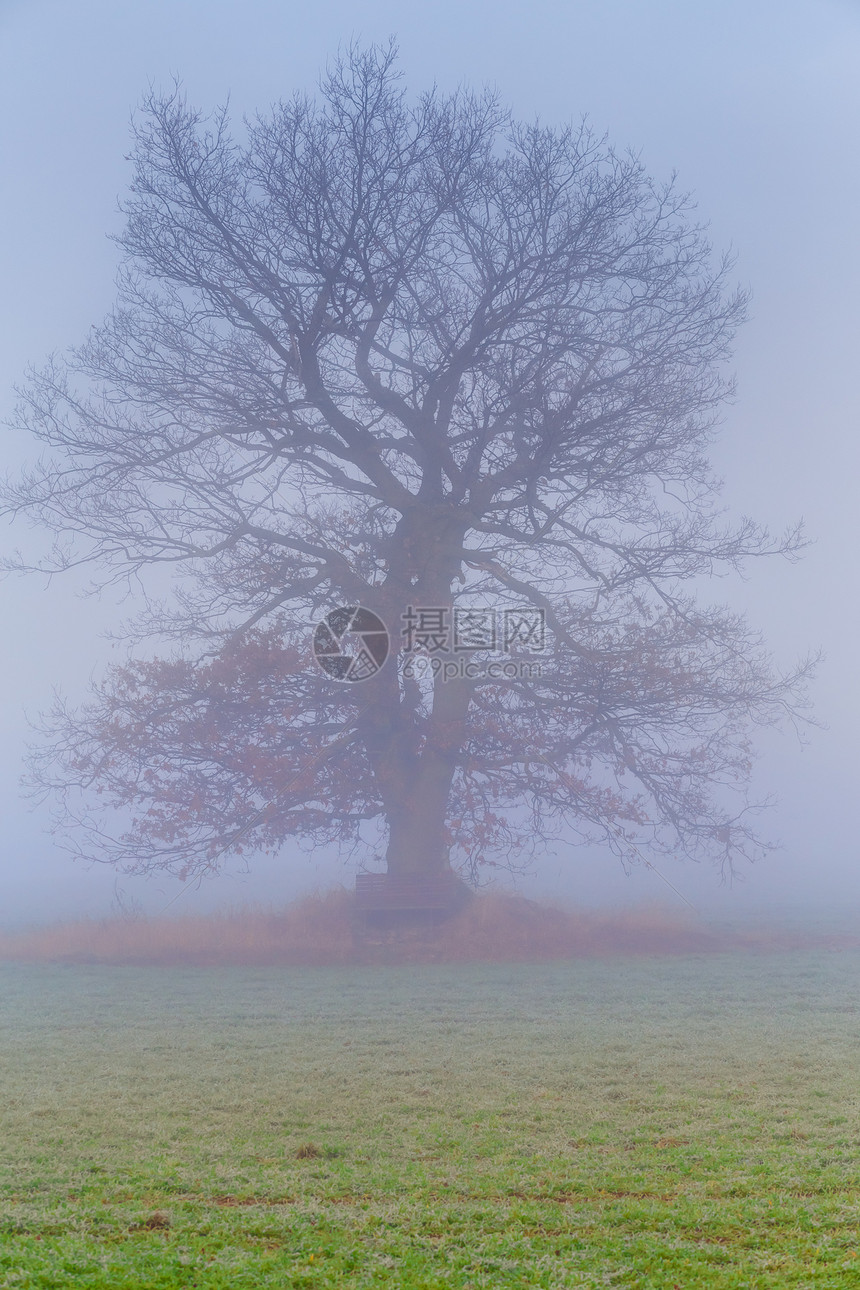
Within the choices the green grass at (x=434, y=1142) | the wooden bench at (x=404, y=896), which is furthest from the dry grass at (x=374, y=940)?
the green grass at (x=434, y=1142)

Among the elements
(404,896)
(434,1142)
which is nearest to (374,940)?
(404,896)

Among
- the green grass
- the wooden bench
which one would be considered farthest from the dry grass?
the green grass

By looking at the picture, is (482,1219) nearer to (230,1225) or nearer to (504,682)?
(230,1225)

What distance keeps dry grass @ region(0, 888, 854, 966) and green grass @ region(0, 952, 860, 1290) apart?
215 cm

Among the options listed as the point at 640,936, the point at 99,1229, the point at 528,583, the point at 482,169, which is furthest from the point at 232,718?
the point at 99,1229

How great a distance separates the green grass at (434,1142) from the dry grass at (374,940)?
2145 millimetres

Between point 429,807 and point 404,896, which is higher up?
point 429,807

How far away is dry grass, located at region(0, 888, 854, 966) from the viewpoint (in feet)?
30.4

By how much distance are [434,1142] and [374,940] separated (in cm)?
568

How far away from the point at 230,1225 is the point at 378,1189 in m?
0.53

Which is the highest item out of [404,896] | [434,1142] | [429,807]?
[429,807]

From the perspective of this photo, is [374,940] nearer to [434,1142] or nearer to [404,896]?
[404,896]

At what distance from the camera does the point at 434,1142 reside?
154 inches

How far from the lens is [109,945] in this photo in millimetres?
9695
